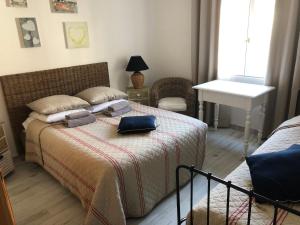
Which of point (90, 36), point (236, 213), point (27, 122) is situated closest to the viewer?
point (236, 213)

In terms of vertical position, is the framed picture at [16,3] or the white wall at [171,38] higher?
the framed picture at [16,3]

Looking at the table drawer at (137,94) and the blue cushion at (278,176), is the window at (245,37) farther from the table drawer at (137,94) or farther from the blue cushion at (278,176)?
the blue cushion at (278,176)

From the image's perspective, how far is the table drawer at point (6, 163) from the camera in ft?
7.95

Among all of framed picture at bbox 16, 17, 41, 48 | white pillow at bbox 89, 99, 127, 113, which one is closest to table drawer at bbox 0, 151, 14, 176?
white pillow at bbox 89, 99, 127, 113

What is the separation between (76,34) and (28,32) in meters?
0.59

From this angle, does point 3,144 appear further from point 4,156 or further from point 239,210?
point 239,210

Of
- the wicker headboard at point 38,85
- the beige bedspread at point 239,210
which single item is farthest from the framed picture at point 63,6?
the beige bedspread at point 239,210

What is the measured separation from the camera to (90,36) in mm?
3297

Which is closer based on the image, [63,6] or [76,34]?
[63,6]

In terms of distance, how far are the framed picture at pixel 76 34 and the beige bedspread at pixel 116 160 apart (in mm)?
1174

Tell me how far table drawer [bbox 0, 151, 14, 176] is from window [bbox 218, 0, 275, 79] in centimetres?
276

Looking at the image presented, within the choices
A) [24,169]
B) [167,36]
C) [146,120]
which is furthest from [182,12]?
[24,169]

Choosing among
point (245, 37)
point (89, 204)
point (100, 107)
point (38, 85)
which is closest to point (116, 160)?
point (89, 204)

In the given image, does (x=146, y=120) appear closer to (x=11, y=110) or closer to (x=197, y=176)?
(x=197, y=176)
